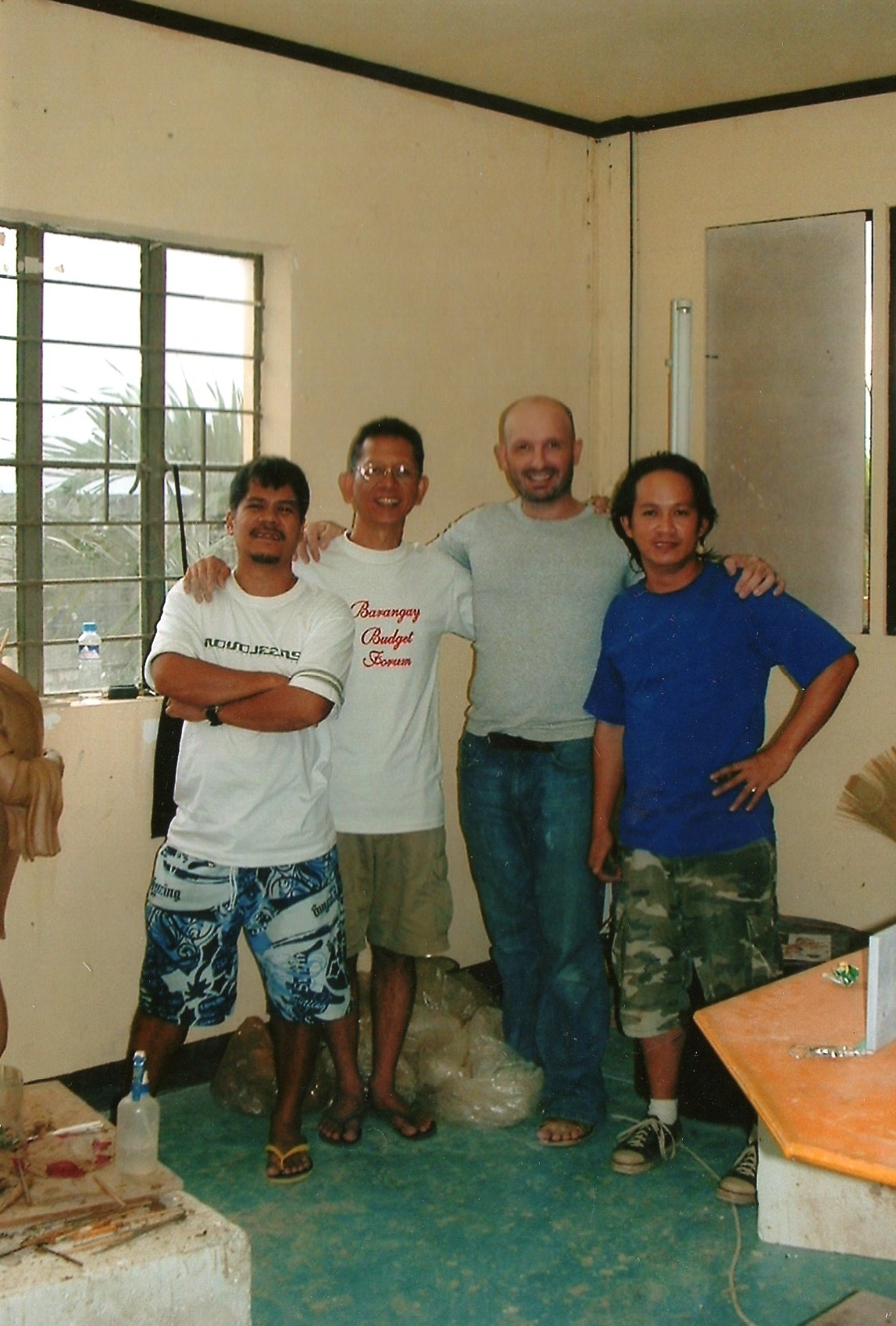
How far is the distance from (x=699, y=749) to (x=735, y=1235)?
1.05 metres

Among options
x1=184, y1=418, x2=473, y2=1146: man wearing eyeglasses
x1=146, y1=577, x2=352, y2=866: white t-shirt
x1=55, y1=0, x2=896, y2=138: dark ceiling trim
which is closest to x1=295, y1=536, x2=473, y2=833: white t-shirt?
x1=184, y1=418, x2=473, y2=1146: man wearing eyeglasses

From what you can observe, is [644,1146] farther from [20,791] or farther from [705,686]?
[20,791]

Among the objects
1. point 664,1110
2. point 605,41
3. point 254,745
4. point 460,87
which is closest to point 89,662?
point 254,745

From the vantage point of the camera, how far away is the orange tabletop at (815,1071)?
171 cm

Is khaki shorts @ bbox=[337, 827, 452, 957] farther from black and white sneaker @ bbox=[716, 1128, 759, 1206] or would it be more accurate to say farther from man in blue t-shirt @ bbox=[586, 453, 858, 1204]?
black and white sneaker @ bbox=[716, 1128, 759, 1206]

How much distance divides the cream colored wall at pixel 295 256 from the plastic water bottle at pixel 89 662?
127 millimetres

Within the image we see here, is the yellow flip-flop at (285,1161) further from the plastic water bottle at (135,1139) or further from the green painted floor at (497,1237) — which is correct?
the plastic water bottle at (135,1139)

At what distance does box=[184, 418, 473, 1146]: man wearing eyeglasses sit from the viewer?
3.27 meters

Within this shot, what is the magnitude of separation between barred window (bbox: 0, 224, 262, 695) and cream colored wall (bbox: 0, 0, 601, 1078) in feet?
0.37

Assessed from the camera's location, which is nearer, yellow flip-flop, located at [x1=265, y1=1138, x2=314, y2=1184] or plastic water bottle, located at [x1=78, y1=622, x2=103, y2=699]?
yellow flip-flop, located at [x1=265, y1=1138, x2=314, y2=1184]

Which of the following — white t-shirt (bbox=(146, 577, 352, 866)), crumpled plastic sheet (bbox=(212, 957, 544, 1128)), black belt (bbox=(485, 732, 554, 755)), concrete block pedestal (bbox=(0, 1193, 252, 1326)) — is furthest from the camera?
crumpled plastic sheet (bbox=(212, 957, 544, 1128))

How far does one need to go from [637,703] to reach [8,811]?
4.58 ft

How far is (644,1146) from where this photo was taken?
10.6ft

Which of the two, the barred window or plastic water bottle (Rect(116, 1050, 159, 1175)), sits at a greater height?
the barred window
